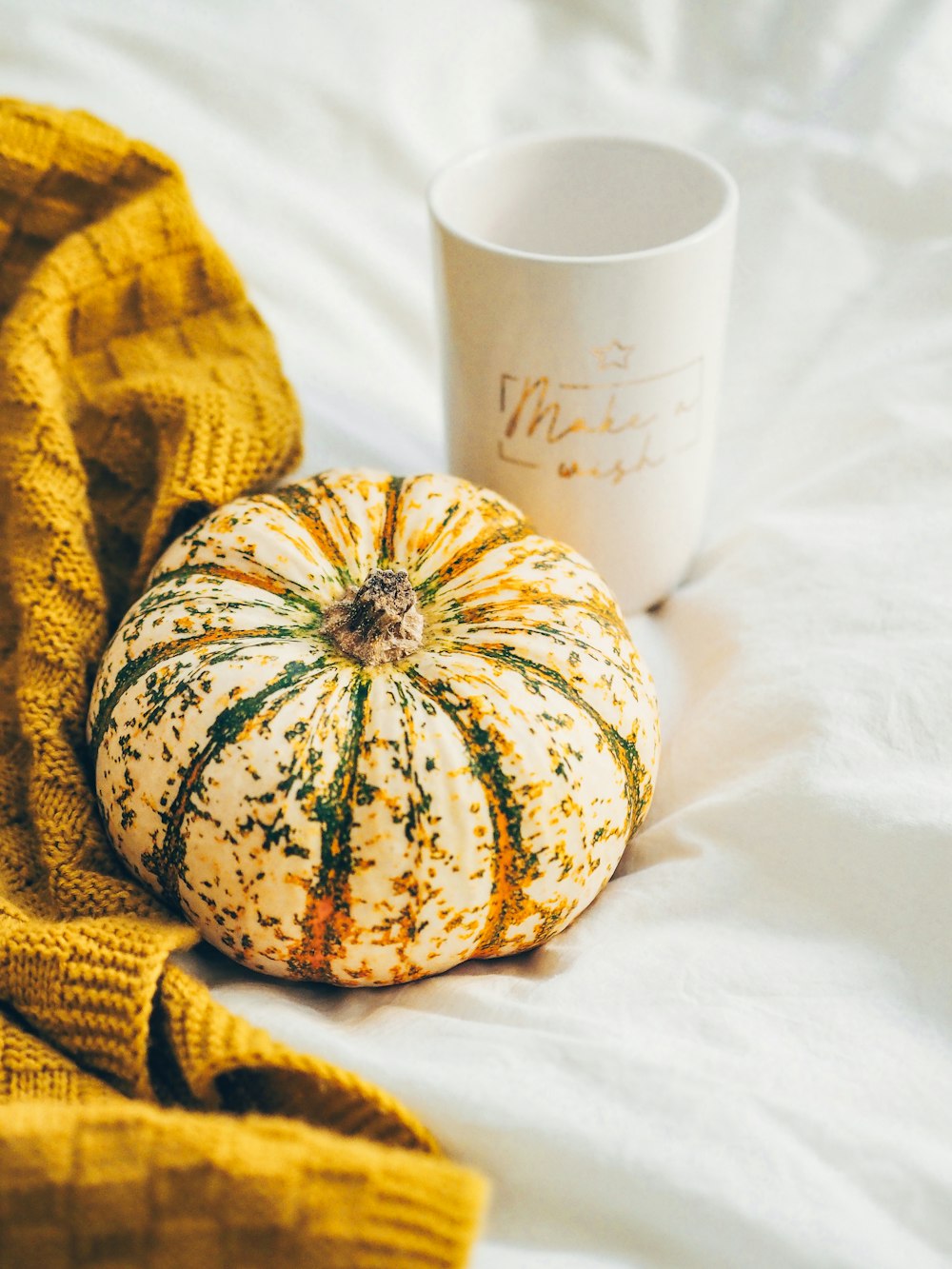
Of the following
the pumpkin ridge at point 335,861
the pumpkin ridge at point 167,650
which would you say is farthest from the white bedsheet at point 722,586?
the pumpkin ridge at point 167,650

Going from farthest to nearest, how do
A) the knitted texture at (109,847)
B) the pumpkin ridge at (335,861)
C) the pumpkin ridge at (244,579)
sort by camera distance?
the pumpkin ridge at (244,579)
the pumpkin ridge at (335,861)
the knitted texture at (109,847)

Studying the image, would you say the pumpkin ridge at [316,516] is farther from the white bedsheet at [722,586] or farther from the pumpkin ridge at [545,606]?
the white bedsheet at [722,586]

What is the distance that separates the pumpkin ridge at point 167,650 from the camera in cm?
66

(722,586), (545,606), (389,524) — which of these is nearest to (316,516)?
(389,524)

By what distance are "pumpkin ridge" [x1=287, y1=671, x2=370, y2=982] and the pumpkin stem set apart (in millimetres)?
42

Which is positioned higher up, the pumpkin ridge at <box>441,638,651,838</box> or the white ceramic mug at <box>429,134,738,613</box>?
the white ceramic mug at <box>429,134,738,613</box>

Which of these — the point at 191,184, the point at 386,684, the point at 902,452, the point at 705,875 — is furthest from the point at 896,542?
the point at 191,184

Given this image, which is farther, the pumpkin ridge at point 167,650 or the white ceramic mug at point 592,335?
the white ceramic mug at point 592,335

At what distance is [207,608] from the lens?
0.68m

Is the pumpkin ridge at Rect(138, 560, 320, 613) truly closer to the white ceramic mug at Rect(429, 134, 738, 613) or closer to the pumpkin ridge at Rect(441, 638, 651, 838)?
the pumpkin ridge at Rect(441, 638, 651, 838)

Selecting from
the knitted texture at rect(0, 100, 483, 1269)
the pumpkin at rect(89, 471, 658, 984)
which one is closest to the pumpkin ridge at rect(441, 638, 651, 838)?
the pumpkin at rect(89, 471, 658, 984)

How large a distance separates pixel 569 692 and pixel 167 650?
0.75 feet

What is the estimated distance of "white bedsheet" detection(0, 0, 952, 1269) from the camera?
54 cm

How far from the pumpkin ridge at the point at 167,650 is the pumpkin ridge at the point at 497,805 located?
0.09 metres
